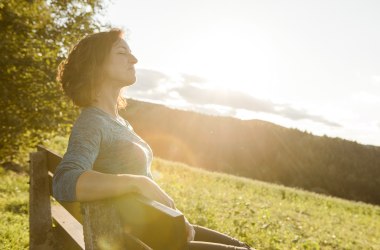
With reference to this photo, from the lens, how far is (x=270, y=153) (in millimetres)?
33531

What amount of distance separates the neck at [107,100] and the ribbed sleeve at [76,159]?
513mm

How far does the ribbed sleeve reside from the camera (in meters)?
1.97

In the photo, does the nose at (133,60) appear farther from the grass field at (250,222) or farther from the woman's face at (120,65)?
the grass field at (250,222)

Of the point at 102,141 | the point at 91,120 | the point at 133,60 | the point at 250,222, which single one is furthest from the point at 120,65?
the point at 250,222

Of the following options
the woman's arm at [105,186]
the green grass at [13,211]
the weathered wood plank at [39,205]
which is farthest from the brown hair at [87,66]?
the green grass at [13,211]

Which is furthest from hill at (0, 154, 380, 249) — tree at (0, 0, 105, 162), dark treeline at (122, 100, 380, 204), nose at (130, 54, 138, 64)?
dark treeline at (122, 100, 380, 204)

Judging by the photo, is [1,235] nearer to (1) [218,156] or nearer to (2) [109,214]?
(2) [109,214]

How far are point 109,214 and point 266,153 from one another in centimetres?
3272

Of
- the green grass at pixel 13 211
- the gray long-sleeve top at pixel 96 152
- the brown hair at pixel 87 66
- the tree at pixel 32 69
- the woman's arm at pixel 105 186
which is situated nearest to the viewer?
the woman's arm at pixel 105 186

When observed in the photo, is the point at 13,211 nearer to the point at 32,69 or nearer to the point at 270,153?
the point at 32,69

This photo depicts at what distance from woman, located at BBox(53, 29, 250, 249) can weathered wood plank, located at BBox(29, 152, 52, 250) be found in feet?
2.84

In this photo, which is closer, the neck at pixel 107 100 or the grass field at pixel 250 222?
the neck at pixel 107 100

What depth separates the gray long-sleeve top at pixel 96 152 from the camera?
201 cm

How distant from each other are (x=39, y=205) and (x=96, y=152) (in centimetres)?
159
